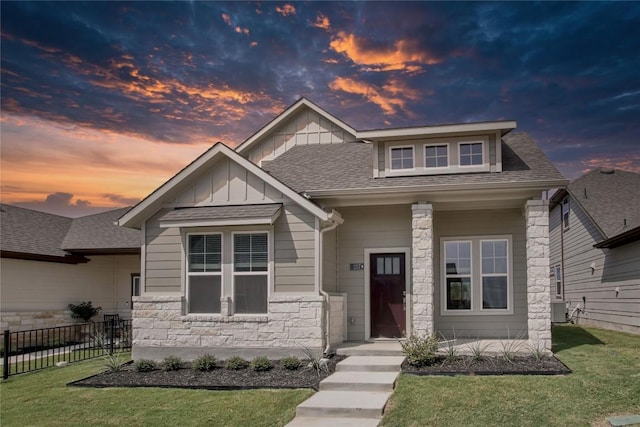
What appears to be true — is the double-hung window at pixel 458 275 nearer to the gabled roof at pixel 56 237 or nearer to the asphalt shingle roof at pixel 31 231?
the gabled roof at pixel 56 237

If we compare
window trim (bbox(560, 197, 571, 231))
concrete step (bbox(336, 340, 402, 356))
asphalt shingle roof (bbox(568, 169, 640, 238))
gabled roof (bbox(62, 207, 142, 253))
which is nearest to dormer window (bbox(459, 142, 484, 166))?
concrete step (bbox(336, 340, 402, 356))

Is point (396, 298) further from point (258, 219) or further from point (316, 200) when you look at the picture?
point (258, 219)

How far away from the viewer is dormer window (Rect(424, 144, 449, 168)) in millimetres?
14203

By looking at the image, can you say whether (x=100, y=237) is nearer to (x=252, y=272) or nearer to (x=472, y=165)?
(x=252, y=272)

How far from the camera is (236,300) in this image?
13094 millimetres

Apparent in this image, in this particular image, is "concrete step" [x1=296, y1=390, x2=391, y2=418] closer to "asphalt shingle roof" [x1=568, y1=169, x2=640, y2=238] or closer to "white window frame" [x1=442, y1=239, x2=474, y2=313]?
Answer: "white window frame" [x1=442, y1=239, x2=474, y2=313]

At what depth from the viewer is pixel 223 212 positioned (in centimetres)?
1320

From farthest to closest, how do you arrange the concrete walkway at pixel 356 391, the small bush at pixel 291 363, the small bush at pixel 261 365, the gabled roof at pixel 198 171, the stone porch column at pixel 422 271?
the gabled roof at pixel 198 171 → the stone porch column at pixel 422 271 → the small bush at pixel 261 365 → the small bush at pixel 291 363 → the concrete walkway at pixel 356 391

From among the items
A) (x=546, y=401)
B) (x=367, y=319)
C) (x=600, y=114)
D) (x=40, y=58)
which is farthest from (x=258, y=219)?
(x=600, y=114)

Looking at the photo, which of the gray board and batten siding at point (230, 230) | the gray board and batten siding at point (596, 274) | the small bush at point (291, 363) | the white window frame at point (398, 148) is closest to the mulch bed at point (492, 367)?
the small bush at point (291, 363)

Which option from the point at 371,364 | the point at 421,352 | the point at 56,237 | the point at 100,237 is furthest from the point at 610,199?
the point at 56,237

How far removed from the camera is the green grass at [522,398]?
8391mm

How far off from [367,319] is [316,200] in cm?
317

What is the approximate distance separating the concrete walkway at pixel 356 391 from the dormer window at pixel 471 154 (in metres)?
4.65
